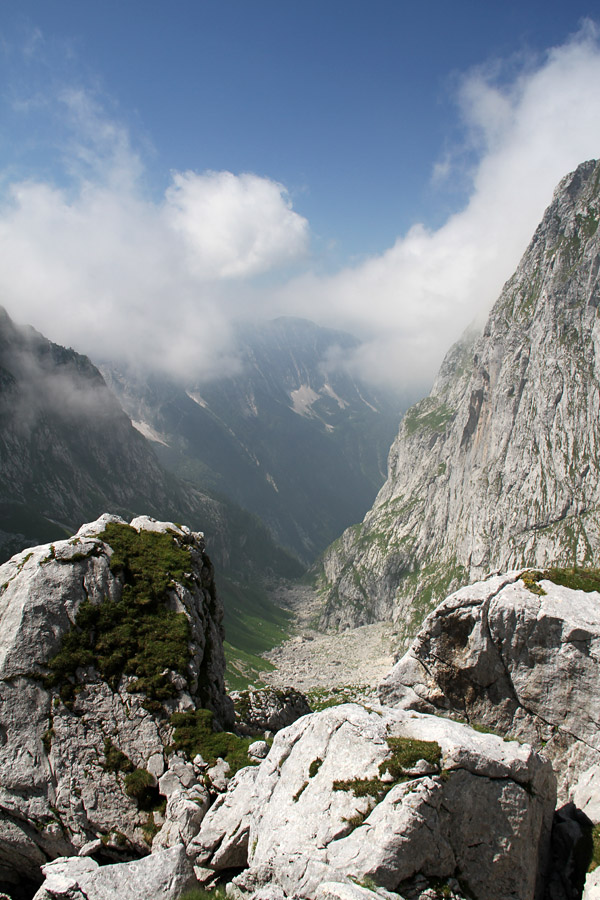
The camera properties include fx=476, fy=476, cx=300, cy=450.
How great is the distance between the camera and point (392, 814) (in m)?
16.0

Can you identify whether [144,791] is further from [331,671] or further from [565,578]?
[331,671]

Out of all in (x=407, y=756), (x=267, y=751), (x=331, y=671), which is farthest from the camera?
(x=331, y=671)

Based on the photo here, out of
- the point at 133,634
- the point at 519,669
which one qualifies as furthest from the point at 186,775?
the point at 519,669

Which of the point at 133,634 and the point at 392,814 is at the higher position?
the point at 392,814

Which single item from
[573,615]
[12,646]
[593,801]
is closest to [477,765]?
[593,801]

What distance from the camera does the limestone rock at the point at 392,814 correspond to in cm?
1573

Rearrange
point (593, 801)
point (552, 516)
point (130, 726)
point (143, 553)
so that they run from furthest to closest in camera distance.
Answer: point (552, 516) → point (143, 553) → point (130, 726) → point (593, 801)

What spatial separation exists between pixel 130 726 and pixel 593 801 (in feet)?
78.3

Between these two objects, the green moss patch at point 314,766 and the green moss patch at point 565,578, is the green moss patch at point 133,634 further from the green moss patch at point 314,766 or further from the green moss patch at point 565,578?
the green moss patch at point 565,578

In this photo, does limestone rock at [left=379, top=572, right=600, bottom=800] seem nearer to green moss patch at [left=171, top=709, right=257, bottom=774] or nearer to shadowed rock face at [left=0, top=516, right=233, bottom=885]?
green moss patch at [left=171, top=709, right=257, bottom=774]

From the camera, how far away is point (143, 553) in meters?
38.1

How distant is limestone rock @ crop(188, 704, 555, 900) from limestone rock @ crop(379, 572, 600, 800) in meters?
6.22

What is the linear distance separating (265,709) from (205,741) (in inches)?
852

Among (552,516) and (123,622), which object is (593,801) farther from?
(552,516)
